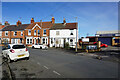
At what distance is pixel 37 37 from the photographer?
3366 centimetres

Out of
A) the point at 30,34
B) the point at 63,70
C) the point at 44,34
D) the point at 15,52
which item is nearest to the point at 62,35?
the point at 44,34

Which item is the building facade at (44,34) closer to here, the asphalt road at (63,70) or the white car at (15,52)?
the white car at (15,52)

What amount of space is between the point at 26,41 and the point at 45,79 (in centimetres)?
3138

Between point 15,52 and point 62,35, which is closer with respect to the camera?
point 15,52

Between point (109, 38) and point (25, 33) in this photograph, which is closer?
point (25, 33)

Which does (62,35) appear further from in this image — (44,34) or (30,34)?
(30,34)


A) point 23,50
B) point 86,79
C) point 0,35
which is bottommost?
point 86,79

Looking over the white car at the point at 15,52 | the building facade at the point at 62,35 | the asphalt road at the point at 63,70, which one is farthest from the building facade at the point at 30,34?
the asphalt road at the point at 63,70

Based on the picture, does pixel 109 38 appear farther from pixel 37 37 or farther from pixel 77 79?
pixel 77 79

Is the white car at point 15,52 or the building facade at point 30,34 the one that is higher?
the building facade at point 30,34

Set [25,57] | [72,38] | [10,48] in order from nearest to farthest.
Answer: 1. [10,48]
2. [25,57]
3. [72,38]

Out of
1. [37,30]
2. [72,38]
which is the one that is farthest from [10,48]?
[37,30]

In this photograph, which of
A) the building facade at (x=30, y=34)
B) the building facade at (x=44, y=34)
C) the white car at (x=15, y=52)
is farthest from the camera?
the building facade at (x=30, y=34)

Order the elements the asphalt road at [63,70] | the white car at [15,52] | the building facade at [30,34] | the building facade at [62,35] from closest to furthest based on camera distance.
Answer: the asphalt road at [63,70], the white car at [15,52], the building facade at [62,35], the building facade at [30,34]
